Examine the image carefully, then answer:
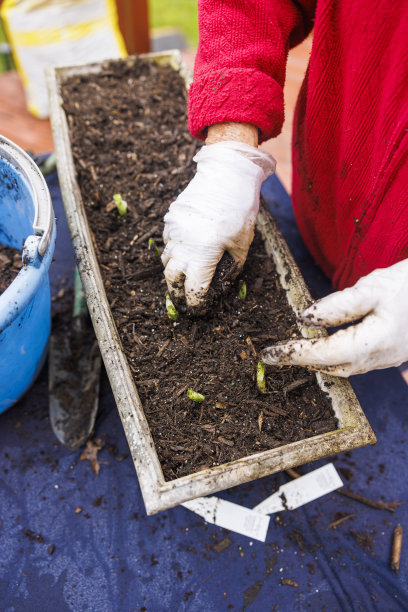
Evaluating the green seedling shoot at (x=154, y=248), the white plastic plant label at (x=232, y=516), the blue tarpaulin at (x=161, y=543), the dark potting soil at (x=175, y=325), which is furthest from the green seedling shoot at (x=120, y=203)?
the white plastic plant label at (x=232, y=516)

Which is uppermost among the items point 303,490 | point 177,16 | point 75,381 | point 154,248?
point 177,16

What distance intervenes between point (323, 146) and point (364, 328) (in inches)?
24.4

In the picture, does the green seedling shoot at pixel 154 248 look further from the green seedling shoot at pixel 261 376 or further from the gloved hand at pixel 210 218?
the green seedling shoot at pixel 261 376

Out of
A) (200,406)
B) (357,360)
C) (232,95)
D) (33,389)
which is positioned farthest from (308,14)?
(33,389)

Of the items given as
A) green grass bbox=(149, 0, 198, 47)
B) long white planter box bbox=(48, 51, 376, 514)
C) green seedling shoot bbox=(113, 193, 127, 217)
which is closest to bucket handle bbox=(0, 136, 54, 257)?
long white planter box bbox=(48, 51, 376, 514)

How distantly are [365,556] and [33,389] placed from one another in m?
1.13

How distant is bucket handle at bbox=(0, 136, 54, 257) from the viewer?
0.97 metres

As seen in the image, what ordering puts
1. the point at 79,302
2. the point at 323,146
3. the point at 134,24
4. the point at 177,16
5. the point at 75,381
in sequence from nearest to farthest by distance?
the point at 323,146 → the point at 75,381 → the point at 79,302 → the point at 134,24 → the point at 177,16

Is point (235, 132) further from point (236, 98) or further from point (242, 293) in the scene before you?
point (242, 293)

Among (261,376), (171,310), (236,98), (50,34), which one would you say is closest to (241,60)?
(236,98)

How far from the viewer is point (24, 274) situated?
0.94m

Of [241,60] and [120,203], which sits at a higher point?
[241,60]

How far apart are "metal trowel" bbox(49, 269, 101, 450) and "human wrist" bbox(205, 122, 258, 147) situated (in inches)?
28.6

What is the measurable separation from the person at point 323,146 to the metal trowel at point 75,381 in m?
0.45
